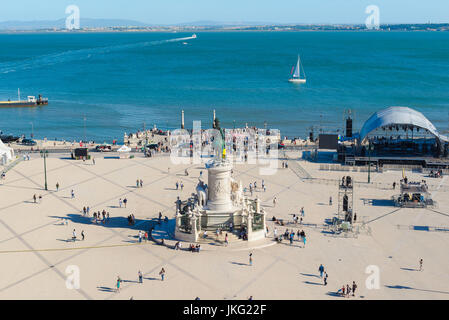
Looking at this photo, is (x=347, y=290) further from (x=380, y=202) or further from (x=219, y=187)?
(x=380, y=202)

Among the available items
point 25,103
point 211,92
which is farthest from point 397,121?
point 25,103

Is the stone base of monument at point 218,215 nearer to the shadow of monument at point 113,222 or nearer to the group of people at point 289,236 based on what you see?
the group of people at point 289,236

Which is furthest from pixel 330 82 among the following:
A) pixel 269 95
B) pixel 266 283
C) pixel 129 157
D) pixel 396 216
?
pixel 266 283

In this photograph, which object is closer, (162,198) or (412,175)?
(162,198)

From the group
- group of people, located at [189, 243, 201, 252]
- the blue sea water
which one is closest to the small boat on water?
the blue sea water

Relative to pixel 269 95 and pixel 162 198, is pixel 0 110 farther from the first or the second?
pixel 162 198

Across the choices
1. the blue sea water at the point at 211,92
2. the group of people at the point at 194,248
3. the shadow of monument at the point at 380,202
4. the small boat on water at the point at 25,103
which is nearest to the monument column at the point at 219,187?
Answer: the group of people at the point at 194,248

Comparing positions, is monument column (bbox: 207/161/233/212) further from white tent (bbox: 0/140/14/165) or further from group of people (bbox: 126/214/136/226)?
white tent (bbox: 0/140/14/165)

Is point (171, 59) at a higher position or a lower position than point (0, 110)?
higher
